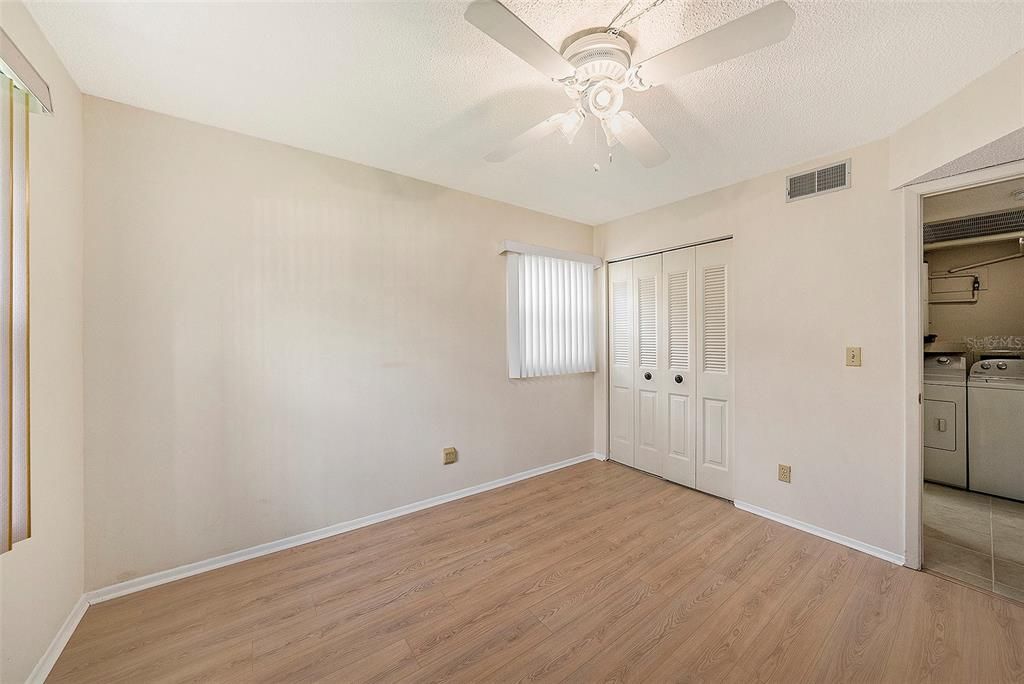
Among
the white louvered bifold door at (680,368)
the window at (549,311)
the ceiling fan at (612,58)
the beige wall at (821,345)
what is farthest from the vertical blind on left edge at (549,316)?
the ceiling fan at (612,58)

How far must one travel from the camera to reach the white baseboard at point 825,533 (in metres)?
2.13

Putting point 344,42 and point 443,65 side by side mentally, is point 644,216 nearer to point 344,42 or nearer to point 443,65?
point 443,65

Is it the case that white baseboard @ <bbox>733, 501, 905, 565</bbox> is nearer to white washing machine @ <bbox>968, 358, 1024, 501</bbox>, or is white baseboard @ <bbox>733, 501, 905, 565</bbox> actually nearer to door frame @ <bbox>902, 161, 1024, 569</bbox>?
door frame @ <bbox>902, 161, 1024, 569</bbox>

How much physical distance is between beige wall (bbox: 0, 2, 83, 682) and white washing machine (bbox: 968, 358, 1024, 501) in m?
5.51

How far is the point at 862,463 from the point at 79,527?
161 inches

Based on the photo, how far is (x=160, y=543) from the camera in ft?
6.35

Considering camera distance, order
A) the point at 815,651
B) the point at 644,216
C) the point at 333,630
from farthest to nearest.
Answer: the point at 644,216 → the point at 333,630 → the point at 815,651

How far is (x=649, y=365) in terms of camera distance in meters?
3.45

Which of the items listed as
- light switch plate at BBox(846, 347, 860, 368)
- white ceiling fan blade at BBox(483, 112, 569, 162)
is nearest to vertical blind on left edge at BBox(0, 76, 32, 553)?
white ceiling fan blade at BBox(483, 112, 569, 162)

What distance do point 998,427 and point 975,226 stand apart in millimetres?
1637

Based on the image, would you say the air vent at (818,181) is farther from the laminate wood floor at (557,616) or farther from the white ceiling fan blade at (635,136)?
the laminate wood floor at (557,616)

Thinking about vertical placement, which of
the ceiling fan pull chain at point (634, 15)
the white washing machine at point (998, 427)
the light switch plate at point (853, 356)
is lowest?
the white washing machine at point (998, 427)

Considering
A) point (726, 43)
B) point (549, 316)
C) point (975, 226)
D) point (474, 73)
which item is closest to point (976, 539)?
point (975, 226)

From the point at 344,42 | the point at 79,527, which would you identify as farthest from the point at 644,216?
the point at 79,527
